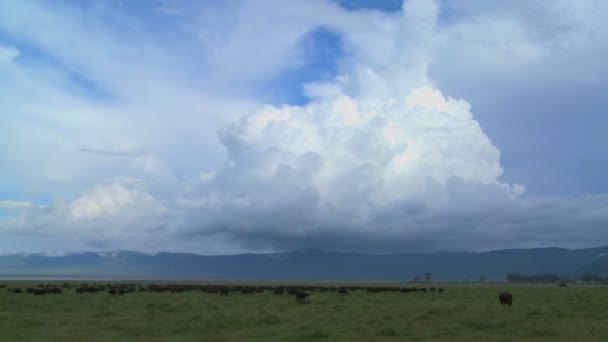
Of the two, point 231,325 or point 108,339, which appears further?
point 231,325

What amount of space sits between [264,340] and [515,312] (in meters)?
20.3

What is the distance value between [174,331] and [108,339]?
4268 millimetres

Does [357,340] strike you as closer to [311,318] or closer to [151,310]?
[311,318]

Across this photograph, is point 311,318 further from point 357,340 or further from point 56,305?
point 56,305

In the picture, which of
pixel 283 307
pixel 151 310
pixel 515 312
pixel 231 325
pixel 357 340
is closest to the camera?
pixel 357 340

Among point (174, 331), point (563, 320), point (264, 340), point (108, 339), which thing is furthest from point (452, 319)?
point (108, 339)

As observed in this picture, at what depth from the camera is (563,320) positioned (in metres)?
35.2

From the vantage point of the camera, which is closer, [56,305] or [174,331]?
[174,331]

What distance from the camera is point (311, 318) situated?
3719cm

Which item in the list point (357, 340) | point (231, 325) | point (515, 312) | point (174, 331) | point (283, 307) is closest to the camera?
point (357, 340)

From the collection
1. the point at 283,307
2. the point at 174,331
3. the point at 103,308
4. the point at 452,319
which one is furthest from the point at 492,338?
the point at 103,308

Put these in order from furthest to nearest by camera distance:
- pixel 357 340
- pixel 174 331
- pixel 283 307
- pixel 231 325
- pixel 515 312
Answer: pixel 283 307
pixel 515 312
pixel 231 325
pixel 174 331
pixel 357 340

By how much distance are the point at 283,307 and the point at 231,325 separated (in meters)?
14.5

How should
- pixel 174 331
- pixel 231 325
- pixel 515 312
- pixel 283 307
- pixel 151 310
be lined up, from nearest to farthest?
pixel 174 331 < pixel 231 325 < pixel 515 312 < pixel 151 310 < pixel 283 307
